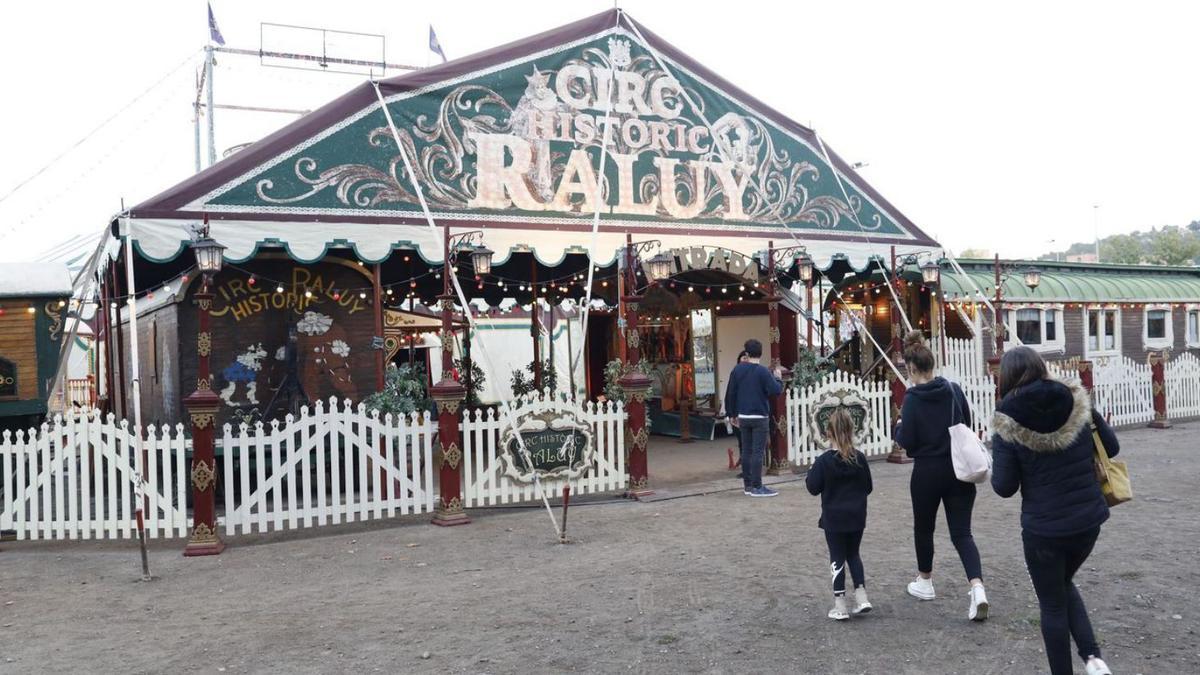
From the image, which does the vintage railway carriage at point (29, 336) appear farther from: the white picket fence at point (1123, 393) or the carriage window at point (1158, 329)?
the carriage window at point (1158, 329)

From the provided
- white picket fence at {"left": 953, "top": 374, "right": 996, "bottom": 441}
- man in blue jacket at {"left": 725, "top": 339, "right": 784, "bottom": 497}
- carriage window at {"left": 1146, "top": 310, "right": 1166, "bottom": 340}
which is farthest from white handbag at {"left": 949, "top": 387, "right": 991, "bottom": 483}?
carriage window at {"left": 1146, "top": 310, "right": 1166, "bottom": 340}

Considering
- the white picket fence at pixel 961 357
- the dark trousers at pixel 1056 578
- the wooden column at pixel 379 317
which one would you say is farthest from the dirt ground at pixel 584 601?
the white picket fence at pixel 961 357

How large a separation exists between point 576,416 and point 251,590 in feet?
13.0

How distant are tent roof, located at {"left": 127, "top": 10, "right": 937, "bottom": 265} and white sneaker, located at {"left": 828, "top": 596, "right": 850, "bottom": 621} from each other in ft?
20.6

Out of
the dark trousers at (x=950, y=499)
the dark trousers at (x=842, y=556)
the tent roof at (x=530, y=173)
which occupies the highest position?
the tent roof at (x=530, y=173)

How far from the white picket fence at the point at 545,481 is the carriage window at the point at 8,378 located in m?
6.15

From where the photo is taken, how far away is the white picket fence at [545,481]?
363 inches

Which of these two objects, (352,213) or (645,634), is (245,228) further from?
(645,634)

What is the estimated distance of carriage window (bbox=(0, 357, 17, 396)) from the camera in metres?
10.9

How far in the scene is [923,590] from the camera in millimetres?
5641

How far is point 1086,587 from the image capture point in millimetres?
5828

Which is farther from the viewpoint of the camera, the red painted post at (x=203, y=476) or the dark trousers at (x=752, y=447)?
the dark trousers at (x=752, y=447)

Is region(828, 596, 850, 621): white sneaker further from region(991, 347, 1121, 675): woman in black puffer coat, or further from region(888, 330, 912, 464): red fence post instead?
region(888, 330, 912, 464): red fence post

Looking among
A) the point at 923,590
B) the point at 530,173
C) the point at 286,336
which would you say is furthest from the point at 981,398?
the point at 286,336
